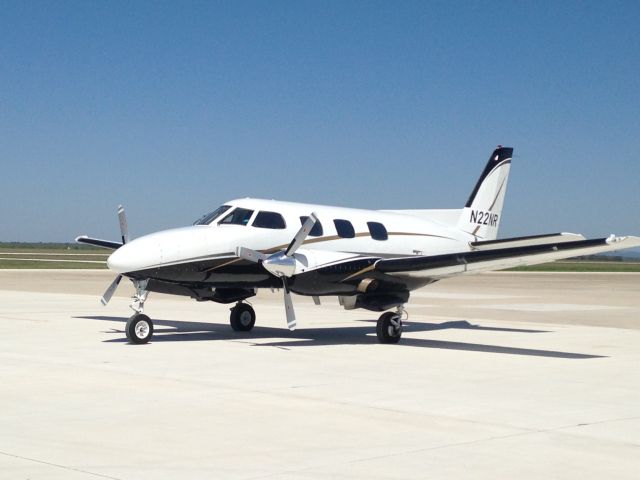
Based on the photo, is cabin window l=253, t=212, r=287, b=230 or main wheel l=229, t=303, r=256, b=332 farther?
main wheel l=229, t=303, r=256, b=332

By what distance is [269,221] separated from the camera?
59.9 ft

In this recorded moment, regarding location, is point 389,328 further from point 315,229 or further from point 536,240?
point 536,240

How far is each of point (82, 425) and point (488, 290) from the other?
35895 millimetres

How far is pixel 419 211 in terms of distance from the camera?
75.3 ft

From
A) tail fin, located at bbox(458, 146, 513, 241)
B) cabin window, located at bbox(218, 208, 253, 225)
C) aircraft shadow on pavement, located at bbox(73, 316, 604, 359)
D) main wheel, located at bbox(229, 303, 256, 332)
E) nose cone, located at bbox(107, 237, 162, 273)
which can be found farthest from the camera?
tail fin, located at bbox(458, 146, 513, 241)

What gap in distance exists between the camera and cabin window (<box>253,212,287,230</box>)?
18125 millimetres

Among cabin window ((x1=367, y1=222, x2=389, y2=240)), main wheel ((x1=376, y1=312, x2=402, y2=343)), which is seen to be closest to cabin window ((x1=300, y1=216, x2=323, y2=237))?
cabin window ((x1=367, y1=222, x2=389, y2=240))

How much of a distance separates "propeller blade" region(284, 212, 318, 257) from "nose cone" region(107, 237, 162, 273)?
8.29 feet

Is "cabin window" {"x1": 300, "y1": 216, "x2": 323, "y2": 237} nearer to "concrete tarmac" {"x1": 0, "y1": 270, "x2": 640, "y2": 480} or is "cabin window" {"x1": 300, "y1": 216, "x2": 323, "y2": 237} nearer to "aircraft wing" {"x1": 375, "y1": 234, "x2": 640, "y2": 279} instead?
"aircraft wing" {"x1": 375, "y1": 234, "x2": 640, "y2": 279}

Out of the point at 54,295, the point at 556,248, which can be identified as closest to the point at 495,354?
the point at 556,248

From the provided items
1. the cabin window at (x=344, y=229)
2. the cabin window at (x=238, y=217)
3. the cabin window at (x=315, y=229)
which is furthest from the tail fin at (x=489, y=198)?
the cabin window at (x=238, y=217)

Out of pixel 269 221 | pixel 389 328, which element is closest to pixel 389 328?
pixel 389 328

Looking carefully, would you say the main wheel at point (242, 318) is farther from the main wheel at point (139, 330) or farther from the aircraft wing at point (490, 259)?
the aircraft wing at point (490, 259)

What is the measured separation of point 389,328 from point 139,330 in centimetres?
507
